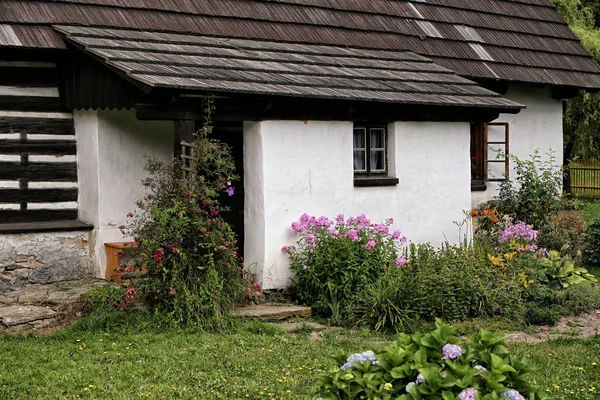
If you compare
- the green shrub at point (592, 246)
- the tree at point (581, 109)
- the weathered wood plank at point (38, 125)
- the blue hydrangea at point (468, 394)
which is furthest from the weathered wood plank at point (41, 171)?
the tree at point (581, 109)

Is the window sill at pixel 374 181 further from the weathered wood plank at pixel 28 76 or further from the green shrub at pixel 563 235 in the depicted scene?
the weathered wood plank at pixel 28 76

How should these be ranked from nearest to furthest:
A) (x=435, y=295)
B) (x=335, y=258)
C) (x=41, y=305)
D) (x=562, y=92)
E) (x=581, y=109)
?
(x=41, y=305), (x=435, y=295), (x=335, y=258), (x=562, y=92), (x=581, y=109)

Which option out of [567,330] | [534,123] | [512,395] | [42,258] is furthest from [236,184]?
[512,395]

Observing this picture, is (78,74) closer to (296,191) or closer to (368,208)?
(296,191)

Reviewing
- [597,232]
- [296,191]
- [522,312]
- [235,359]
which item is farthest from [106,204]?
[597,232]

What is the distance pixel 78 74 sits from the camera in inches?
409

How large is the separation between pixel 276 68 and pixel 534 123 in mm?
6540

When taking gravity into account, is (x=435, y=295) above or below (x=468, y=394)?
below

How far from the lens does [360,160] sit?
1160 cm

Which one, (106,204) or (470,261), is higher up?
(106,204)

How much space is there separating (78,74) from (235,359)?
15.2ft

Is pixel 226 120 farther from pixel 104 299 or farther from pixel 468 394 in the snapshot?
pixel 468 394

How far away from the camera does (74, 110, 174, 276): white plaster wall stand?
1057 centimetres

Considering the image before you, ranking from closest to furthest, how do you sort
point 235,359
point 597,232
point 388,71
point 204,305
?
point 235,359 < point 204,305 < point 388,71 < point 597,232
